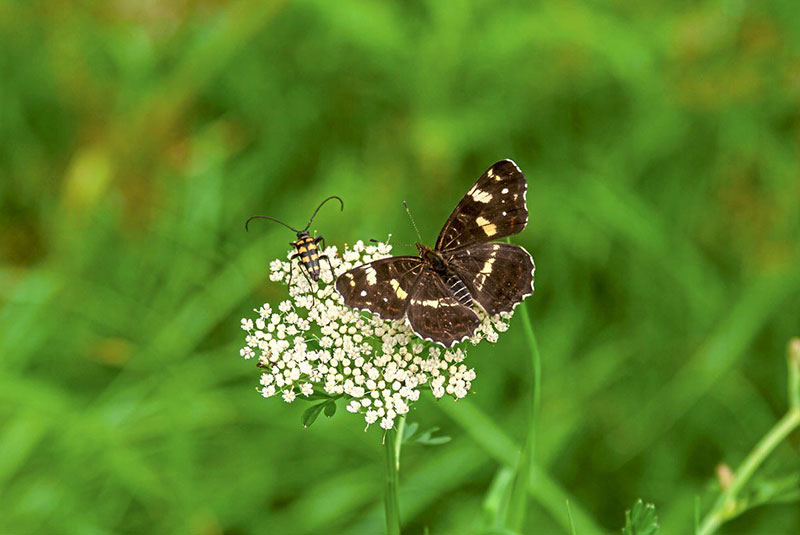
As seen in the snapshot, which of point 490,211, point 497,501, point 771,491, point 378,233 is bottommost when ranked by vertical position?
point 771,491

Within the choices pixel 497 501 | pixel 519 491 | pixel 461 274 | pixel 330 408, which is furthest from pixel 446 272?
pixel 497 501

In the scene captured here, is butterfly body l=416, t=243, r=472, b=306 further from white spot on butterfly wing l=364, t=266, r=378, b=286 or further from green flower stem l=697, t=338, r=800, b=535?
green flower stem l=697, t=338, r=800, b=535

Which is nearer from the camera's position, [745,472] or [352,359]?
[352,359]

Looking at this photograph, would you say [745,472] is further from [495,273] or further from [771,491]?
[495,273]

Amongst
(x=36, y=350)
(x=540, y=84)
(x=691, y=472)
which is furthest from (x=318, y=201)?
(x=691, y=472)

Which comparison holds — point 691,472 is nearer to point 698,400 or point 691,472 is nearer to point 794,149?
point 698,400

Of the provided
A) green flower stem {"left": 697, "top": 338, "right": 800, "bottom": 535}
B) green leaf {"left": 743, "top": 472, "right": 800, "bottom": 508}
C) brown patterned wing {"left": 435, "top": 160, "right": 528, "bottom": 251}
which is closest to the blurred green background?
green flower stem {"left": 697, "top": 338, "right": 800, "bottom": 535}

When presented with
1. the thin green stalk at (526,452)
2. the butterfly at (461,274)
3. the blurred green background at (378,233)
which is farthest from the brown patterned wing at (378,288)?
the blurred green background at (378,233)
